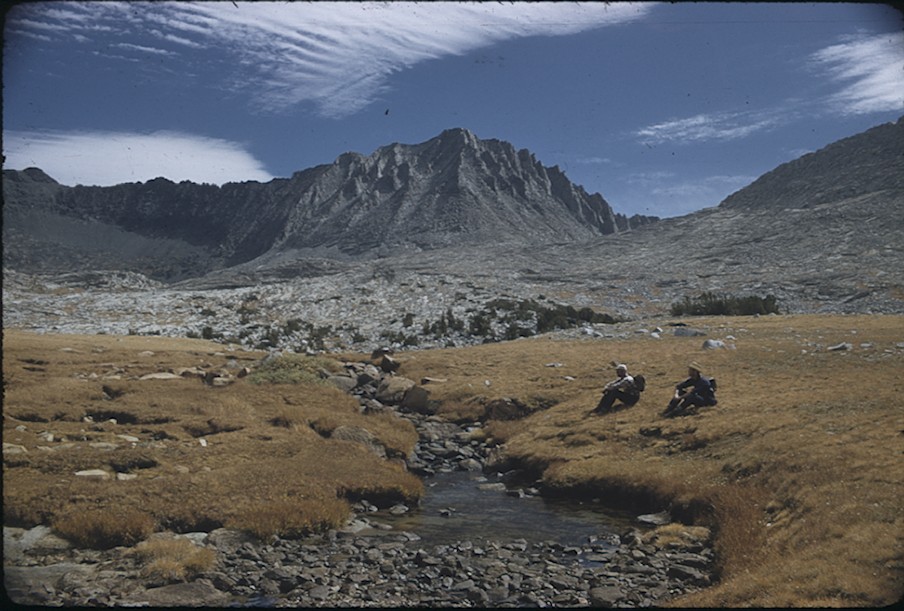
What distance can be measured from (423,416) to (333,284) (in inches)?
3091

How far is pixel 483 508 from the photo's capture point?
70.6 ft

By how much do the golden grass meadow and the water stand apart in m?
1.28

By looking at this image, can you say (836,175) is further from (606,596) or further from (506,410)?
(606,596)

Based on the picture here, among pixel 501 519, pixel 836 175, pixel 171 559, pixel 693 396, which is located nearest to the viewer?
pixel 171 559

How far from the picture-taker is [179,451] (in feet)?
74.7

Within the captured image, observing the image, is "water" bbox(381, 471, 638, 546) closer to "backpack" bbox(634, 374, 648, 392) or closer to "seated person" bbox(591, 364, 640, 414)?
"seated person" bbox(591, 364, 640, 414)

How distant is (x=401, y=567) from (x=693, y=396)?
1729 centimetres

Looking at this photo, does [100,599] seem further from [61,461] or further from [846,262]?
[846,262]

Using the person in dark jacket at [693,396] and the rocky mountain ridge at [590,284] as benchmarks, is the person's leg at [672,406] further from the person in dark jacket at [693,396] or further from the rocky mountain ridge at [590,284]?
the rocky mountain ridge at [590,284]

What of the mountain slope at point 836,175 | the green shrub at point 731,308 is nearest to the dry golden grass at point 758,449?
the green shrub at point 731,308

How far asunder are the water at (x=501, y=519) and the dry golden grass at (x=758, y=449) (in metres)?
1.71

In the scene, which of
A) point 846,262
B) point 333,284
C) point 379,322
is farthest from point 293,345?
point 846,262

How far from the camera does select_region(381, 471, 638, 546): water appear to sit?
1848 cm

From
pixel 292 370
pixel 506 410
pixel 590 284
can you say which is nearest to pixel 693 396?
pixel 506 410
